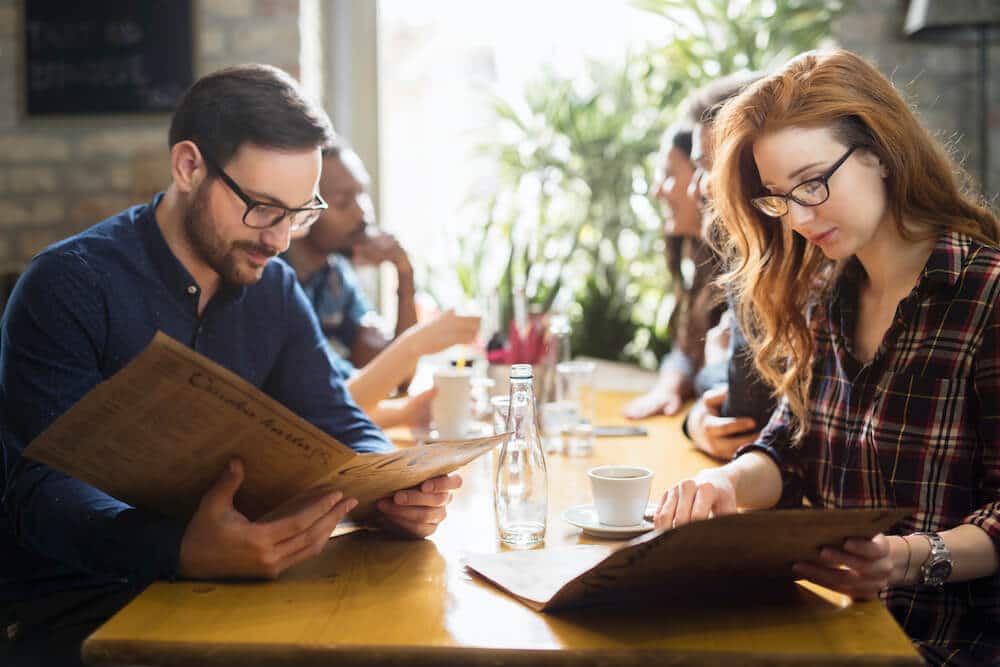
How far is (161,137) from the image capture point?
416 centimetres

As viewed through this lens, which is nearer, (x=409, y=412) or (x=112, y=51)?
(x=409, y=412)

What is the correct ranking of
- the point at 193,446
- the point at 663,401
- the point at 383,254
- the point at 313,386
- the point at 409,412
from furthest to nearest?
the point at 383,254
the point at 663,401
the point at 409,412
the point at 313,386
the point at 193,446

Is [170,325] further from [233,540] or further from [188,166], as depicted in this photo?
[233,540]

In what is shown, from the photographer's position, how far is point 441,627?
1117 mm

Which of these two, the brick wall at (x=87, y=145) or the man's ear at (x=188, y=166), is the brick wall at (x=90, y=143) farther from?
the man's ear at (x=188, y=166)

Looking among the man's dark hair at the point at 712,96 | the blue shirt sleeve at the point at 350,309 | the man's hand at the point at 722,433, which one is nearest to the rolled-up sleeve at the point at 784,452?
the man's hand at the point at 722,433

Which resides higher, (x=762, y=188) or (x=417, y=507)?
(x=762, y=188)

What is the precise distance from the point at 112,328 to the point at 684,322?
5.89ft

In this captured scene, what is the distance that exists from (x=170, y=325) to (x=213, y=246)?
0.15 meters

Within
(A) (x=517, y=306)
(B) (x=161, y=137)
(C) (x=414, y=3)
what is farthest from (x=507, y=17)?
(A) (x=517, y=306)

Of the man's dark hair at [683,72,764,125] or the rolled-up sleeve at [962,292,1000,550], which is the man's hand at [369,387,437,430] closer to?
the man's dark hair at [683,72,764,125]

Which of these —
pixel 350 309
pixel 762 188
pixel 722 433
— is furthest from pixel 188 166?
pixel 350 309

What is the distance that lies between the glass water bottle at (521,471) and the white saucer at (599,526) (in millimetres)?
56

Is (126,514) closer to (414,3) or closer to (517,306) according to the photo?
(517,306)
